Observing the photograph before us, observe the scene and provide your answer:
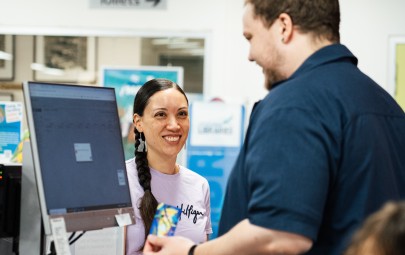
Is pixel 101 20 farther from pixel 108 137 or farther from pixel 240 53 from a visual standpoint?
pixel 108 137

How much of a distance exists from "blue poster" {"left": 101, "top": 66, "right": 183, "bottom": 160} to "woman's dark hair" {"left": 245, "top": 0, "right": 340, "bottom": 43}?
12.1 feet

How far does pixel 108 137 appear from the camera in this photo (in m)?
1.74

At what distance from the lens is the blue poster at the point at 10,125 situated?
12.2 feet

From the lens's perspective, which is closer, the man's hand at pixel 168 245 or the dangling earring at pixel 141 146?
the man's hand at pixel 168 245

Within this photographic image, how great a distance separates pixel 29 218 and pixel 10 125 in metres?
1.95

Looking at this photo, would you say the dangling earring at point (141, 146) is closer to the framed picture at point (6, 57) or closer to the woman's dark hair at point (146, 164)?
the woman's dark hair at point (146, 164)

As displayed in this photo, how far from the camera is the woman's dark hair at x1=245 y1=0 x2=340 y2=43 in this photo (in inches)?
55.0

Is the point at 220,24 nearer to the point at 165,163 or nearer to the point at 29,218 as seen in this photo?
the point at 165,163

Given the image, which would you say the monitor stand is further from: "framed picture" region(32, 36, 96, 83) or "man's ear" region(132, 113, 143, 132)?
"framed picture" region(32, 36, 96, 83)

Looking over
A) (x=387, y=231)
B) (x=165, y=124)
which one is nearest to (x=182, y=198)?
(x=165, y=124)

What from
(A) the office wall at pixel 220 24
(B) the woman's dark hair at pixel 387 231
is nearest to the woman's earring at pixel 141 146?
(B) the woman's dark hair at pixel 387 231

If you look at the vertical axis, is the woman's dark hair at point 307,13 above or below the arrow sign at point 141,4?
below

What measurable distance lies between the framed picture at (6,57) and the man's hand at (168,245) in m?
4.71

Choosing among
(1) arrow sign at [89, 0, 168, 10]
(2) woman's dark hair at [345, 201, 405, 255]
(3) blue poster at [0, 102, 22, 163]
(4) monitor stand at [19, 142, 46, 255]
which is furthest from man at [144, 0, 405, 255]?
(1) arrow sign at [89, 0, 168, 10]
